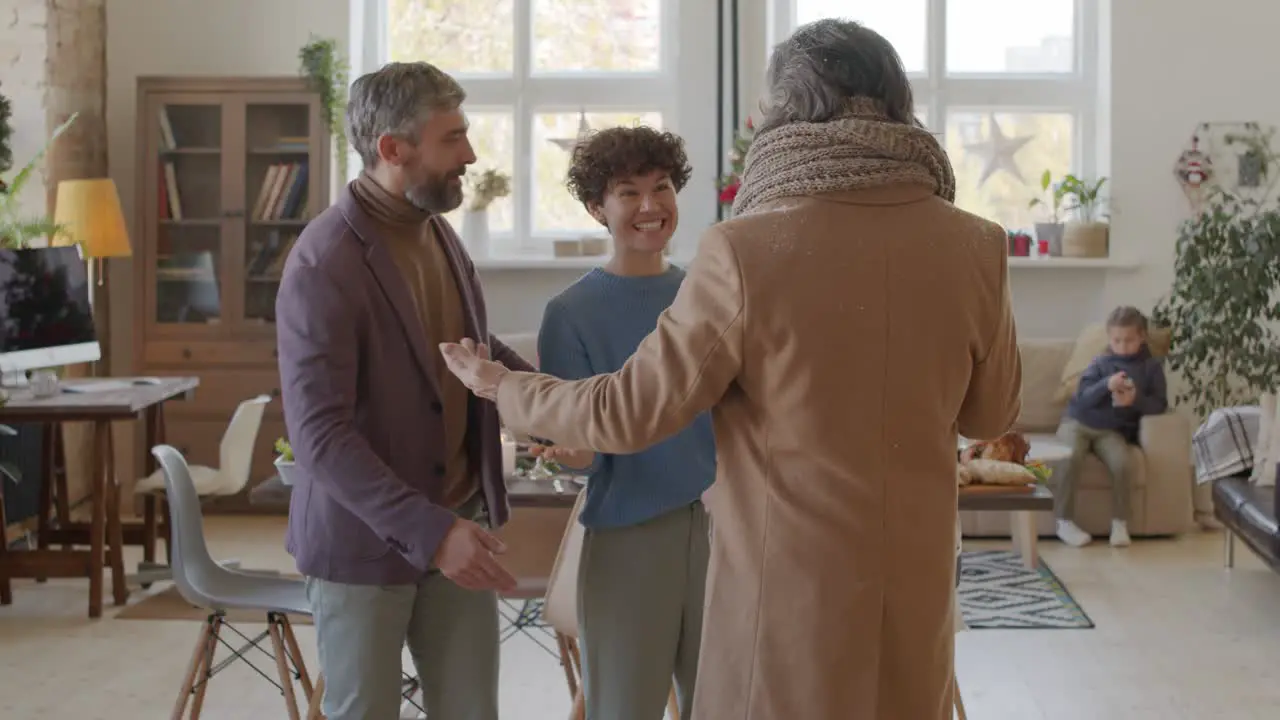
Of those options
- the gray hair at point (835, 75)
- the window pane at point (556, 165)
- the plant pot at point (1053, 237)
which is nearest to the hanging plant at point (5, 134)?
the window pane at point (556, 165)

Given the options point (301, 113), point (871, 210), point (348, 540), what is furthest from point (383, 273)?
point (301, 113)

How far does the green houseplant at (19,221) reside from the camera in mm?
6398

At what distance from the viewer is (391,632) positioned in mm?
2420

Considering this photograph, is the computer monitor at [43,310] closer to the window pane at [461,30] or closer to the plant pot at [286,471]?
the plant pot at [286,471]

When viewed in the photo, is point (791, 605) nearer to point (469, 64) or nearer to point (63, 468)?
point (63, 468)

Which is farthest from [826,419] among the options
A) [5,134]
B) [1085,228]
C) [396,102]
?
[1085,228]

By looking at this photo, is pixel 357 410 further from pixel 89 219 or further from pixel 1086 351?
pixel 1086 351

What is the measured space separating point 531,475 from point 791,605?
2.65 metres

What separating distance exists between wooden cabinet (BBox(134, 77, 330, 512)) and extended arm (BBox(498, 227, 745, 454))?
5.74 meters

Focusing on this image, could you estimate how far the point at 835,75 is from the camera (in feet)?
6.46

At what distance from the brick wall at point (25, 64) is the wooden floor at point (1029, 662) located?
6.98ft

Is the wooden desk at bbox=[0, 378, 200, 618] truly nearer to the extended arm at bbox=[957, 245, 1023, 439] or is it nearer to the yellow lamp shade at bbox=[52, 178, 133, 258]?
the yellow lamp shade at bbox=[52, 178, 133, 258]

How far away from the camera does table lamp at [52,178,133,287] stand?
679 cm

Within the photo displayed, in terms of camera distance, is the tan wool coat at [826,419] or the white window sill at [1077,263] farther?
the white window sill at [1077,263]
